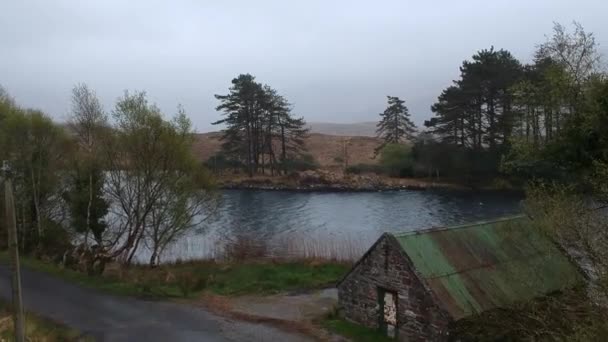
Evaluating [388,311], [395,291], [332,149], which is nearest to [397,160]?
[332,149]

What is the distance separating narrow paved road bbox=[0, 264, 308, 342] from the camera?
18188 mm

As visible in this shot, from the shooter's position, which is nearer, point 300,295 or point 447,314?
Result: point 447,314

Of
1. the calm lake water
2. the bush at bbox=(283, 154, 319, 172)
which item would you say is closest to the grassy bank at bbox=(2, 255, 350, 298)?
the calm lake water

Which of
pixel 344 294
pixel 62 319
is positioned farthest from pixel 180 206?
pixel 344 294

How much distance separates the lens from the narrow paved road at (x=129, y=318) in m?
18.2

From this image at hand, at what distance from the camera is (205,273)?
2758 centimetres

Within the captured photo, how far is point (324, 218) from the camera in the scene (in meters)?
50.8

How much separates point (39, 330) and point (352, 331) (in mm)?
9950

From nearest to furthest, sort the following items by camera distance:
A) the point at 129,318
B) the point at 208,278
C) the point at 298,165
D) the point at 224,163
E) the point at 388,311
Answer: the point at 388,311 < the point at 129,318 < the point at 208,278 < the point at 298,165 < the point at 224,163

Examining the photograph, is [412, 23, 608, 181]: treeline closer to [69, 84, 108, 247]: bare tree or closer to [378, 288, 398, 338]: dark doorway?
[378, 288, 398, 338]: dark doorway

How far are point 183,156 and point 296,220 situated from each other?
882 inches

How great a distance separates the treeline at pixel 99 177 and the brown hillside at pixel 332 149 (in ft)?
170

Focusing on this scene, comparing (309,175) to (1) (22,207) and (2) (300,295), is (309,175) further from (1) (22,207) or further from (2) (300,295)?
(2) (300,295)

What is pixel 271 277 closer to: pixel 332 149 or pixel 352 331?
pixel 352 331
